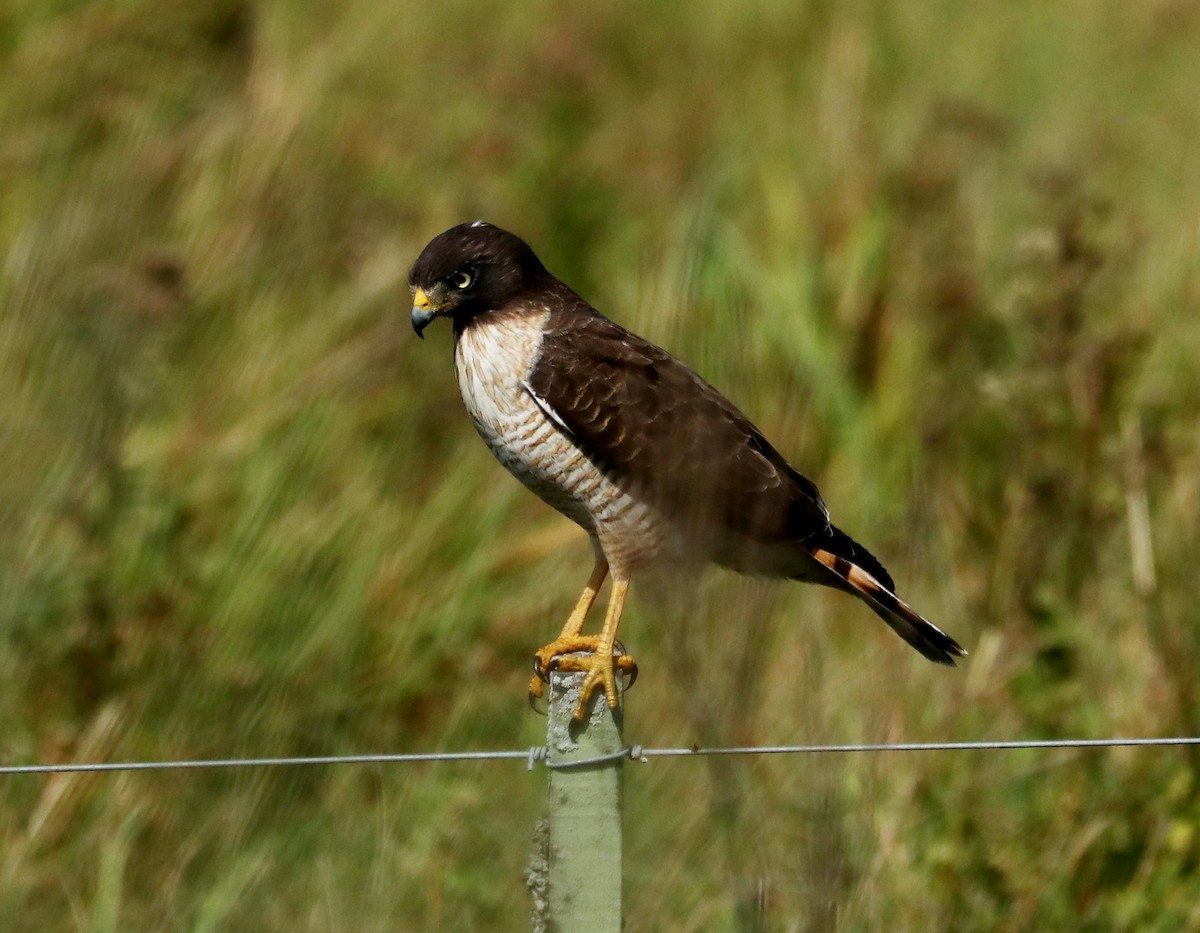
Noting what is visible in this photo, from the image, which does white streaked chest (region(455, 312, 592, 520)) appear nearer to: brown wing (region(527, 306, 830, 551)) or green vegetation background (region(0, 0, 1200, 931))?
brown wing (region(527, 306, 830, 551))

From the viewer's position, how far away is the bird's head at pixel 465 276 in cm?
322

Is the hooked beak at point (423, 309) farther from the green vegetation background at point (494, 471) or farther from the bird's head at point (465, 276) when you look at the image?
the green vegetation background at point (494, 471)

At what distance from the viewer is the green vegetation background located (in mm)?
3443

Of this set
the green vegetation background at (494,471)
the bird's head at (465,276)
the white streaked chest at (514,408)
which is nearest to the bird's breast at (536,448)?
the white streaked chest at (514,408)

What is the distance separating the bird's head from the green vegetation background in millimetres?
491

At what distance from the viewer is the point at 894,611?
3082mm

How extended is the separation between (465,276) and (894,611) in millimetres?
1006

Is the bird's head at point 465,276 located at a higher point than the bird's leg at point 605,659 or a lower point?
higher

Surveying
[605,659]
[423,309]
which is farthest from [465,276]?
[605,659]

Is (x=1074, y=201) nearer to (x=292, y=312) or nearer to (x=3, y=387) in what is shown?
(x=292, y=312)

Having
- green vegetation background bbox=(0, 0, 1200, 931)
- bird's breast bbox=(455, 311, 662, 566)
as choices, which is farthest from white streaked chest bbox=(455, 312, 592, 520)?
green vegetation background bbox=(0, 0, 1200, 931)

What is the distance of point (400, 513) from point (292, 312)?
0.74 metres

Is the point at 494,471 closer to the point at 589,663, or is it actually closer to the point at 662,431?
the point at 662,431

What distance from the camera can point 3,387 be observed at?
404 cm
